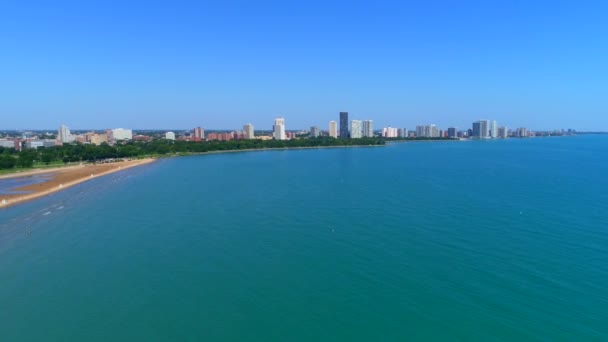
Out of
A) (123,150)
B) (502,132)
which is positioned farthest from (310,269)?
(502,132)

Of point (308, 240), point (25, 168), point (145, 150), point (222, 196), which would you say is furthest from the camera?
point (145, 150)

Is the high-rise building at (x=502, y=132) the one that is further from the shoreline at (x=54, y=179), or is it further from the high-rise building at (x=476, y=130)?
the shoreline at (x=54, y=179)

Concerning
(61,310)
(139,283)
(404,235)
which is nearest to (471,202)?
(404,235)

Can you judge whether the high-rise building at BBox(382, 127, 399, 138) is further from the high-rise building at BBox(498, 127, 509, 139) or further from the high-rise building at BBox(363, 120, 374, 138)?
the high-rise building at BBox(498, 127, 509, 139)

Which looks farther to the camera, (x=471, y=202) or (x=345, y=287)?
(x=471, y=202)

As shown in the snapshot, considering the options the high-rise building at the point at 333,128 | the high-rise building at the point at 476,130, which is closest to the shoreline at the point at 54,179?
the high-rise building at the point at 333,128

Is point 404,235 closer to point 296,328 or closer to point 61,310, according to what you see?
point 296,328

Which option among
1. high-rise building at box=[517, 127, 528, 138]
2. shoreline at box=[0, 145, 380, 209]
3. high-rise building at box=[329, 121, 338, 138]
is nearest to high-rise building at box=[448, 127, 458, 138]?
high-rise building at box=[517, 127, 528, 138]
